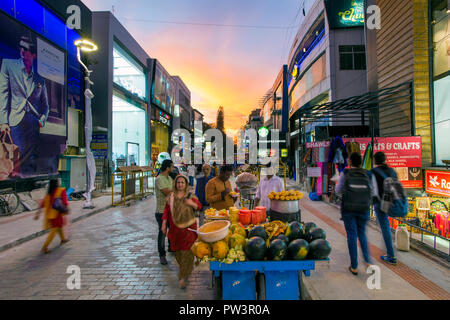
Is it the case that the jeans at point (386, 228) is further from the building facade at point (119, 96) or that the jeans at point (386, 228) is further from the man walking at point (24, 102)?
the building facade at point (119, 96)

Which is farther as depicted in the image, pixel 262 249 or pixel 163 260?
pixel 163 260

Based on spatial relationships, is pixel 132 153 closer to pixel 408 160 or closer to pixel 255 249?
pixel 408 160

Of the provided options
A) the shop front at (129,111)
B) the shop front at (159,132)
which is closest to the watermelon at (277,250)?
the shop front at (129,111)

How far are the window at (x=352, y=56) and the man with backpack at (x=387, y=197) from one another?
1776 cm

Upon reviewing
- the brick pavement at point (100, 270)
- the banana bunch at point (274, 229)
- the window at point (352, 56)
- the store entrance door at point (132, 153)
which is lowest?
the brick pavement at point (100, 270)

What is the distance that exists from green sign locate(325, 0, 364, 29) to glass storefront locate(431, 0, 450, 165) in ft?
38.7

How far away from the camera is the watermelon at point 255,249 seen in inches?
114

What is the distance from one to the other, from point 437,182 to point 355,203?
18.2 feet

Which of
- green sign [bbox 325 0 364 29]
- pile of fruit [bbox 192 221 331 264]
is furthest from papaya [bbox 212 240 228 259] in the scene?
green sign [bbox 325 0 364 29]

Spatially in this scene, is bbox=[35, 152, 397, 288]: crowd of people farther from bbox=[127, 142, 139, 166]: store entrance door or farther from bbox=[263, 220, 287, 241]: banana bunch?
bbox=[127, 142, 139, 166]: store entrance door

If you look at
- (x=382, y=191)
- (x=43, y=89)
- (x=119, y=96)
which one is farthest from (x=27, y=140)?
(x=382, y=191)

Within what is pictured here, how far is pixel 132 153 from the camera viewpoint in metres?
23.4

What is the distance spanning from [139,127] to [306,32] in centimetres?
1995
